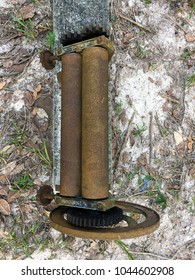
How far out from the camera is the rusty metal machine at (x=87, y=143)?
74.4 inches

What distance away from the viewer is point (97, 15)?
7.07 ft

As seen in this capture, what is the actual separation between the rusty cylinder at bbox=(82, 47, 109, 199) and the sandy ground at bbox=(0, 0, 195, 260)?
2.29ft

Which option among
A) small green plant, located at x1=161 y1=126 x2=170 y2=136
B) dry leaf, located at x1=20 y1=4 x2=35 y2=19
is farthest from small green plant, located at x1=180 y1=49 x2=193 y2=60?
dry leaf, located at x1=20 y1=4 x2=35 y2=19

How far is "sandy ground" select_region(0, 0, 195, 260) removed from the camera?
2553 millimetres

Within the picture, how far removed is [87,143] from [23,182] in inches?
32.9

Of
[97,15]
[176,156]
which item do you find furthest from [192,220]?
[97,15]

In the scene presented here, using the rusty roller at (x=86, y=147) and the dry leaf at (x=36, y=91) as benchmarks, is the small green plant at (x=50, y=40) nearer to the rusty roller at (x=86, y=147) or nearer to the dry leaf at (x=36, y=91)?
the dry leaf at (x=36, y=91)

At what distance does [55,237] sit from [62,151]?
34.6 inches

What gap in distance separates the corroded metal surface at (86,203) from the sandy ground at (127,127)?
0.56m

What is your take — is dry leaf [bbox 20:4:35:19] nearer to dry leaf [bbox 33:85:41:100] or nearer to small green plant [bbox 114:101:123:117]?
dry leaf [bbox 33:85:41:100]

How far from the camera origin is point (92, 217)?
1.88 metres

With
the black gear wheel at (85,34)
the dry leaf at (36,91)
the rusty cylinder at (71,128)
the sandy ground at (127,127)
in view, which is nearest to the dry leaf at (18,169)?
the sandy ground at (127,127)
